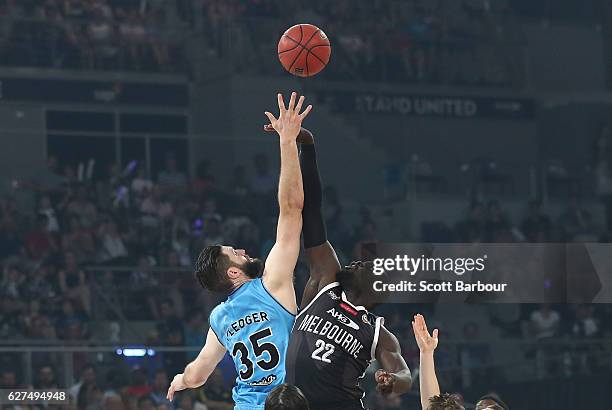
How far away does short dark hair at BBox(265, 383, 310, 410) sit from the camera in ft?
18.6

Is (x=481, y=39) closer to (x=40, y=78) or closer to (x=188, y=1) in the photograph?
(x=188, y=1)

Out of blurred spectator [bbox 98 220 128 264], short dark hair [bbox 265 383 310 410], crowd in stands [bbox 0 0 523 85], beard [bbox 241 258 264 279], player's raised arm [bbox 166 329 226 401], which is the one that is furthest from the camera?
crowd in stands [bbox 0 0 523 85]

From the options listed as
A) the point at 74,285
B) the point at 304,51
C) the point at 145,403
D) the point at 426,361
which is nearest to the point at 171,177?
the point at 74,285

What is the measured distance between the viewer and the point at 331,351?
7.11 meters

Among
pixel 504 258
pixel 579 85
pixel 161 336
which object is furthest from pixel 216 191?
pixel 579 85

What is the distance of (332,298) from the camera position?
7.21 meters

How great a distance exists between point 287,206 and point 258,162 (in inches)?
600

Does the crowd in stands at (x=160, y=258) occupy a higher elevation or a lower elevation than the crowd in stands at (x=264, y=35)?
lower

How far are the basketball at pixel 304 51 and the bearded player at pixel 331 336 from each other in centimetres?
159

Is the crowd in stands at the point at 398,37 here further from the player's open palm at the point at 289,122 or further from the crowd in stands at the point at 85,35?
the player's open palm at the point at 289,122

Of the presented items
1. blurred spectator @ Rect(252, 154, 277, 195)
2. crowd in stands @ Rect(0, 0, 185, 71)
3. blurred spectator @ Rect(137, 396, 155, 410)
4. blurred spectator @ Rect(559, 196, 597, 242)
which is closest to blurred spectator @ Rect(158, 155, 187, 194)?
blurred spectator @ Rect(252, 154, 277, 195)

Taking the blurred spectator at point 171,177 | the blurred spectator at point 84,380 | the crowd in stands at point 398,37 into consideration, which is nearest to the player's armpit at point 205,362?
the blurred spectator at point 84,380

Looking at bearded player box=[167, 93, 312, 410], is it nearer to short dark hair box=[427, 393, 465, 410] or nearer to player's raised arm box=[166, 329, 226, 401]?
player's raised arm box=[166, 329, 226, 401]

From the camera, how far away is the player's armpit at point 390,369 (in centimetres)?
662
